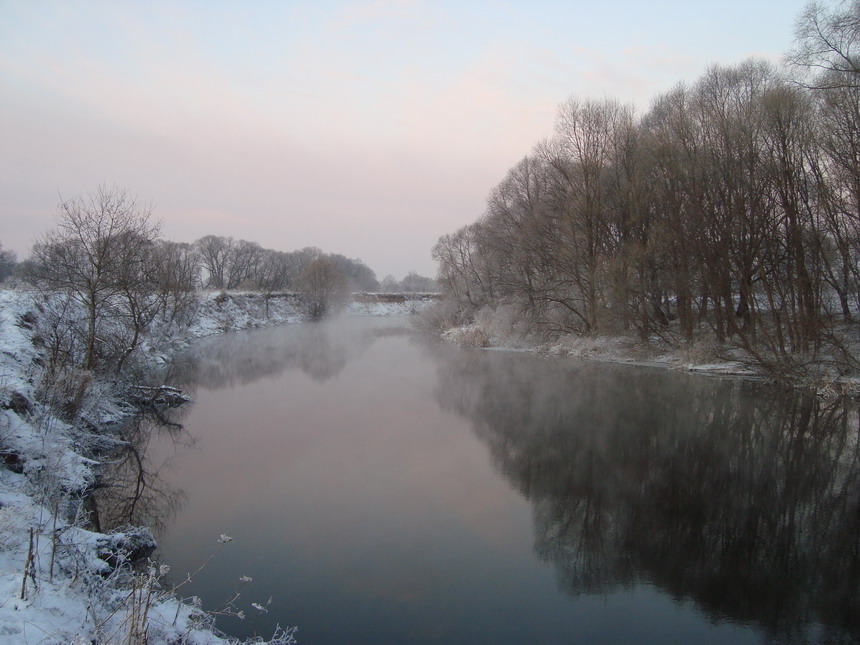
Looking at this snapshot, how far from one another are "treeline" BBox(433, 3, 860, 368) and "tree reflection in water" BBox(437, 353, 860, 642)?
4.25 m

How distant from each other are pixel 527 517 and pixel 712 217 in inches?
536

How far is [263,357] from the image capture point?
2509cm

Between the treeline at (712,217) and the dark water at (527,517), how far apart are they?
4.55m

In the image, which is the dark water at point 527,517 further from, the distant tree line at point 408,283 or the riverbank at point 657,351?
the distant tree line at point 408,283

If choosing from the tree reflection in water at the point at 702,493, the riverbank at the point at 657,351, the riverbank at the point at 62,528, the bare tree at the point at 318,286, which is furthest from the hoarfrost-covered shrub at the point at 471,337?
the bare tree at the point at 318,286

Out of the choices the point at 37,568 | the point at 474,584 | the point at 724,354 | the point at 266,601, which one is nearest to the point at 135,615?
the point at 37,568

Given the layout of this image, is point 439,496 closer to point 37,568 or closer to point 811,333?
point 37,568

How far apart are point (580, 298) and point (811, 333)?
33.0 feet

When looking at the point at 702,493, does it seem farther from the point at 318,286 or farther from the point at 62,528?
the point at 318,286

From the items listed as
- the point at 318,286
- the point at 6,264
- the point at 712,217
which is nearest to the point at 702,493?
the point at 712,217

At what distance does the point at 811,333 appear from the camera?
14.9m

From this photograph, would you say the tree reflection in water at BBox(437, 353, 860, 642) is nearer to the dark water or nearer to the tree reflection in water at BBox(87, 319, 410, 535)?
the dark water

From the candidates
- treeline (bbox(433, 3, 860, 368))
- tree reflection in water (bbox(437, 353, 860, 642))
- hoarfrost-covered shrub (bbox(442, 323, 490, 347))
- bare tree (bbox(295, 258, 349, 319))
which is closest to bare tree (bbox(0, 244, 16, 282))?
bare tree (bbox(295, 258, 349, 319))

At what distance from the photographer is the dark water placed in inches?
195
